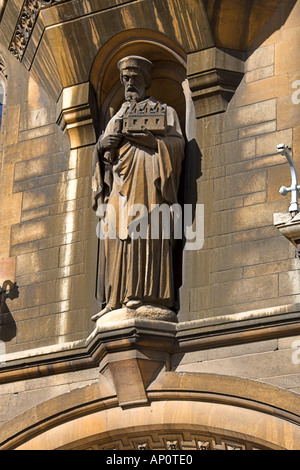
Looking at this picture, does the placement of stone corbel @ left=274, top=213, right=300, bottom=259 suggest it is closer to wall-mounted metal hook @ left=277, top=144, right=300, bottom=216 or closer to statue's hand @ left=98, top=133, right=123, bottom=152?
wall-mounted metal hook @ left=277, top=144, right=300, bottom=216

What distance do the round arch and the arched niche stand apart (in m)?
3.13

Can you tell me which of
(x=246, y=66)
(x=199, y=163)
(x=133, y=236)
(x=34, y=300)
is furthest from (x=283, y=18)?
(x=34, y=300)

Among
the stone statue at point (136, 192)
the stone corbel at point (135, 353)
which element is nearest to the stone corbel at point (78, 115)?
the stone statue at point (136, 192)

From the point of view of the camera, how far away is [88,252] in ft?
48.3

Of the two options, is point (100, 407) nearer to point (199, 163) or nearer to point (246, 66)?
point (199, 163)

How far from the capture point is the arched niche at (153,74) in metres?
15.1

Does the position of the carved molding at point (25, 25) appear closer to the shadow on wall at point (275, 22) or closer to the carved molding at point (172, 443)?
the shadow on wall at point (275, 22)

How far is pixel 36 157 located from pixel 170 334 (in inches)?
120

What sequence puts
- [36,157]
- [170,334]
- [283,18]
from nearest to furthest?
1. [170,334]
2. [283,18]
3. [36,157]

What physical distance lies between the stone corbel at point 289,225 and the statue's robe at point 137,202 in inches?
57.7

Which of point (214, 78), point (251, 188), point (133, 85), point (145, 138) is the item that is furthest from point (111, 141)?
point (251, 188)

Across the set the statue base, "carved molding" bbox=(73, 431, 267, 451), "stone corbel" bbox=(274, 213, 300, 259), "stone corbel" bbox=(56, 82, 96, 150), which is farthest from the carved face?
"carved molding" bbox=(73, 431, 267, 451)

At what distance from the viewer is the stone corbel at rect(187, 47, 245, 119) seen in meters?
14.6

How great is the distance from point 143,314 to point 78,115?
2699 millimetres
